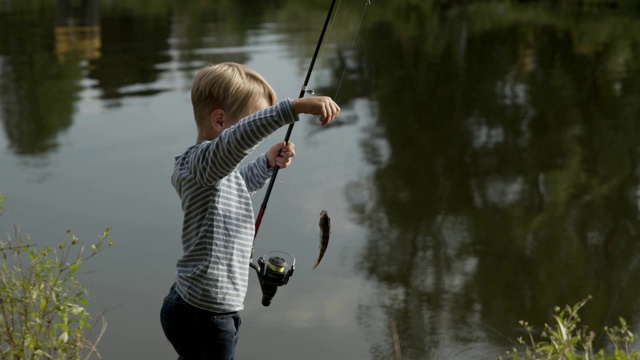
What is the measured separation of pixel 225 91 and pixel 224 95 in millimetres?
11

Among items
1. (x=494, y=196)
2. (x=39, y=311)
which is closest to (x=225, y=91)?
(x=39, y=311)

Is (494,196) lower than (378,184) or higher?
higher

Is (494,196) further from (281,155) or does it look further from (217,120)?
(217,120)

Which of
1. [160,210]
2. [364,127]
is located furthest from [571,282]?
[364,127]

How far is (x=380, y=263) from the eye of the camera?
21.5 ft

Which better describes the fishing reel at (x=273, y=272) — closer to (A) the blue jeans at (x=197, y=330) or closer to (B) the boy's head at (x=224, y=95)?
(A) the blue jeans at (x=197, y=330)

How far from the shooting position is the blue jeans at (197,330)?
266 centimetres

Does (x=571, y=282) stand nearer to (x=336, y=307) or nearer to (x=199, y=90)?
(x=336, y=307)

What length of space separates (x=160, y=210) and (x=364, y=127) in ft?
10.3

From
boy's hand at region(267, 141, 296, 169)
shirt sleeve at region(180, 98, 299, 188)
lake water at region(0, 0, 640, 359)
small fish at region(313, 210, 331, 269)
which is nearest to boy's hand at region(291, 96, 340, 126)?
shirt sleeve at region(180, 98, 299, 188)

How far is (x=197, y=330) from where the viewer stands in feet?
8.76

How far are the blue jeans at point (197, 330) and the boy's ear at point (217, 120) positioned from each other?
46cm

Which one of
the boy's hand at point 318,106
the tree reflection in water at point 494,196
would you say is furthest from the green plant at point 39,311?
the tree reflection in water at point 494,196

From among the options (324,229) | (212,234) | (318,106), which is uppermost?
(318,106)
